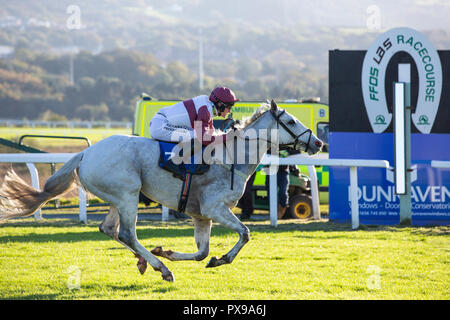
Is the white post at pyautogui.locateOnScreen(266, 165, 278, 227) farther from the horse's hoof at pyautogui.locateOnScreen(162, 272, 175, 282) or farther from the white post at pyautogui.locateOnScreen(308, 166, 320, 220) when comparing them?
the horse's hoof at pyautogui.locateOnScreen(162, 272, 175, 282)

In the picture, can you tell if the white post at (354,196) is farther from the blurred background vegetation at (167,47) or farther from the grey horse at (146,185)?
the blurred background vegetation at (167,47)

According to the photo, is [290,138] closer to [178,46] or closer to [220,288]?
[220,288]

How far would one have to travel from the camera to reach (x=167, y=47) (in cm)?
14438

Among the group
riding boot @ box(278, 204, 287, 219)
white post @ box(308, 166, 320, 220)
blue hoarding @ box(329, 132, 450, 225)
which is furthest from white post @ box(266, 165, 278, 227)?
riding boot @ box(278, 204, 287, 219)

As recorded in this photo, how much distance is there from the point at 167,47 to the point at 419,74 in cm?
13649

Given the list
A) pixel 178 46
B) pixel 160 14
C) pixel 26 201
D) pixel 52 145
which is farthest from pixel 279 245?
pixel 160 14

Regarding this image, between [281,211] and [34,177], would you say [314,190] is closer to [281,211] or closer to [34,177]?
[281,211]

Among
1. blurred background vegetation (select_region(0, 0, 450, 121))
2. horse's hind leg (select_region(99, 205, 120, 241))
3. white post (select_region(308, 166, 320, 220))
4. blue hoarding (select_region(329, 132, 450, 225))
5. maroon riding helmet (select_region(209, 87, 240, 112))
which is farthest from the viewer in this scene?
blurred background vegetation (select_region(0, 0, 450, 121))

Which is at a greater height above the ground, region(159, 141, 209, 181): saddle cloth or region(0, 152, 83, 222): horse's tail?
region(159, 141, 209, 181): saddle cloth

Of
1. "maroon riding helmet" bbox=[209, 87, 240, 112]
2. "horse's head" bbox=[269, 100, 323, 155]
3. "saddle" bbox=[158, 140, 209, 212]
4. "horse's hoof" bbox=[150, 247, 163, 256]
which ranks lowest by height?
"horse's hoof" bbox=[150, 247, 163, 256]

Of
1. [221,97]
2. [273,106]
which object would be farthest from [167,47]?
[221,97]

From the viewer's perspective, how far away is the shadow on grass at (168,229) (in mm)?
8852

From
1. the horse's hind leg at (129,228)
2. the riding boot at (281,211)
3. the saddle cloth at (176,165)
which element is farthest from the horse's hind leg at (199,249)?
the riding boot at (281,211)

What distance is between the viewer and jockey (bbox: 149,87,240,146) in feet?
20.8
